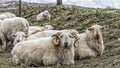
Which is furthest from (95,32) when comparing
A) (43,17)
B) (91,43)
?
(43,17)

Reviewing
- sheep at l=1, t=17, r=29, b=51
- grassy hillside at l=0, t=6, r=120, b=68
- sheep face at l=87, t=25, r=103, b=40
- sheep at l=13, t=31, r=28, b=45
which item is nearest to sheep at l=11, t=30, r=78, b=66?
grassy hillside at l=0, t=6, r=120, b=68

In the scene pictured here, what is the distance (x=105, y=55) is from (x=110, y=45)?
160 cm

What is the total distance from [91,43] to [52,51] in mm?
1956

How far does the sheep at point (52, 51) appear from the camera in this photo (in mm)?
12305

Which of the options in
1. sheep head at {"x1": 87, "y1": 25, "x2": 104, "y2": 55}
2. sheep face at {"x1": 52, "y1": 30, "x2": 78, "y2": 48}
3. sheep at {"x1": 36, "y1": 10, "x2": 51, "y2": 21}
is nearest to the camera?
sheep face at {"x1": 52, "y1": 30, "x2": 78, "y2": 48}

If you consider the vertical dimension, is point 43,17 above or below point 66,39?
below

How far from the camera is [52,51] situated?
12539 mm

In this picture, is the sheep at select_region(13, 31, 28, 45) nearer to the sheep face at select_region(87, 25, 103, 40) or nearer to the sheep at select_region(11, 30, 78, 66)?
the sheep at select_region(11, 30, 78, 66)

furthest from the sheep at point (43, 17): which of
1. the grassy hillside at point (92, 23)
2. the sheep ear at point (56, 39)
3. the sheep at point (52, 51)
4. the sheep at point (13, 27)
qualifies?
the sheep ear at point (56, 39)

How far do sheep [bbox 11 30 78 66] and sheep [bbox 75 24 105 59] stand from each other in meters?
1.01

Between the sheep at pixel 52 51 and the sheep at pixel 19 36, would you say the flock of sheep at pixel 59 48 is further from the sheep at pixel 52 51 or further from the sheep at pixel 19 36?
the sheep at pixel 19 36

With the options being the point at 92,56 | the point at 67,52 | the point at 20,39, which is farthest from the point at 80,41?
the point at 20,39

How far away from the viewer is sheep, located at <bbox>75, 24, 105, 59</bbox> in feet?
45.2

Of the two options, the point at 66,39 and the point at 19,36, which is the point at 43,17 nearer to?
the point at 19,36
